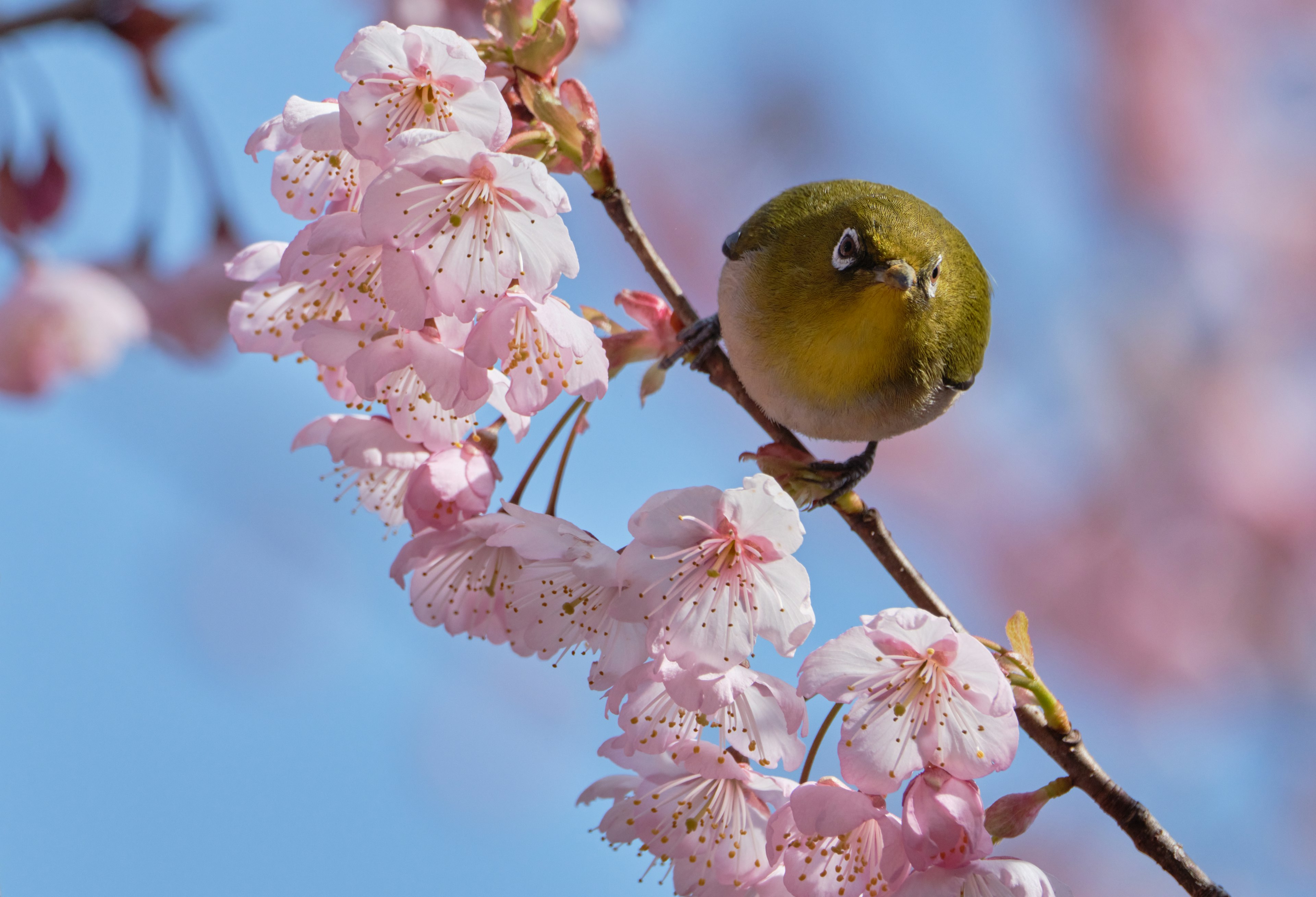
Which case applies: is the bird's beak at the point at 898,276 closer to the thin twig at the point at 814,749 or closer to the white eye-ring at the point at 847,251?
the white eye-ring at the point at 847,251

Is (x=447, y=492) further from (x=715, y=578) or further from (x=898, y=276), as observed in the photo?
(x=898, y=276)

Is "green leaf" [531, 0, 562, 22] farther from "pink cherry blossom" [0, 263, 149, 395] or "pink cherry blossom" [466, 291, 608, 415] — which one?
"pink cherry blossom" [0, 263, 149, 395]

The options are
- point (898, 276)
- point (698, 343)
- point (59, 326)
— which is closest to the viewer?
point (898, 276)

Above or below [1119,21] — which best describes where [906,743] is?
below

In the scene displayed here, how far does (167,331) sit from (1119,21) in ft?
19.2

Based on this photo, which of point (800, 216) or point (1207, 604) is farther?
point (1207, 604)

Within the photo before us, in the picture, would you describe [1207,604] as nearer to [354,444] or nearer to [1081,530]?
[1081,530]

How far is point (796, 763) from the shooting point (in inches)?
54.4

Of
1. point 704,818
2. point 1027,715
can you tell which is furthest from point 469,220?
point 1027,715

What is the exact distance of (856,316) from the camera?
188 cm

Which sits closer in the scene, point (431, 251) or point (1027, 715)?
point (431, 251)

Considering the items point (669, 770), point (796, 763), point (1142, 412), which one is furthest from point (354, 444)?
point (1142, 412)

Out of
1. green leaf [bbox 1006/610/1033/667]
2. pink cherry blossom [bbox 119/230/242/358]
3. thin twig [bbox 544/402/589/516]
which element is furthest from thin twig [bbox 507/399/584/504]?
pink cherry blossom [bbox 119/230/242/358]

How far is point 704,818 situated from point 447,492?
0.61 m
